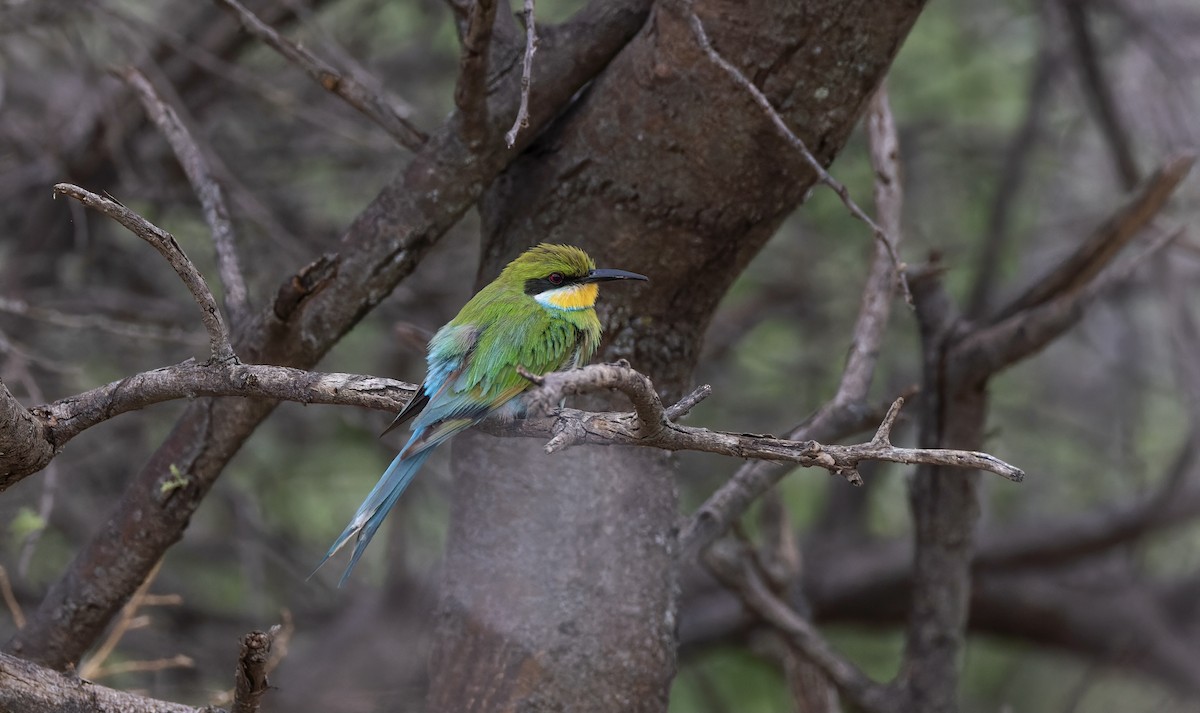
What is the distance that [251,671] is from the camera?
1750 millimetres

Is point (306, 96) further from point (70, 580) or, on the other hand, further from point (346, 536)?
point (346, 536)

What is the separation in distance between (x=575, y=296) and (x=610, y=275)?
153 millimetres

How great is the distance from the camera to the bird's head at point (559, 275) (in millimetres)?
2619

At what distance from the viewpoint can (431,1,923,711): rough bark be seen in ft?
7.95

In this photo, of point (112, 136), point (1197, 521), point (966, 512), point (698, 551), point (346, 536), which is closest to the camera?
point (346, 536)

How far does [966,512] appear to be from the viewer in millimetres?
3273

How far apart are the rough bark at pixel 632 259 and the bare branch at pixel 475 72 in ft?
0.64

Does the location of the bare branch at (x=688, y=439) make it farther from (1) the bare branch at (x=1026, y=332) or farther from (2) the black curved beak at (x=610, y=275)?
(1) the bare branch at (x=1026, y=332)

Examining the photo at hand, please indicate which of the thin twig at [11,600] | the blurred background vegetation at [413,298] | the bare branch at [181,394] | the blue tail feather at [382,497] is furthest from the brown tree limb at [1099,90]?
the thin twig at [11,600]

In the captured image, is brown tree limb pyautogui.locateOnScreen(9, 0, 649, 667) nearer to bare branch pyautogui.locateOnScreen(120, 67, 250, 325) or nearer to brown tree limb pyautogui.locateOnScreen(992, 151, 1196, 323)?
bare branch pyautogui.locateOnScreen(120, 67, 250, 325)

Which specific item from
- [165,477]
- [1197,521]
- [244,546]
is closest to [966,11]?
[1197,521]

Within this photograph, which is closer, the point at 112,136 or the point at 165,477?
the point at 165,477

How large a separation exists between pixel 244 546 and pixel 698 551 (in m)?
2.15

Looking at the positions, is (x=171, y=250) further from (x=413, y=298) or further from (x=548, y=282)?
(x=413, y=298)
